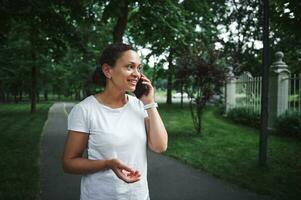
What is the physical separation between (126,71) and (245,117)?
47.1 ft

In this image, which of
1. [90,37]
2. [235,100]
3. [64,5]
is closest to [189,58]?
[64,5]

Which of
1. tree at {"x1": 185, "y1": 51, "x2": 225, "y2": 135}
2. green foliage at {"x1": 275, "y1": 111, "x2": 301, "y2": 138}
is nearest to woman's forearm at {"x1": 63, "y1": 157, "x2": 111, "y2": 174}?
tree at {"x1": 185, "y1": 51, "x2": 225, "y2": 135}

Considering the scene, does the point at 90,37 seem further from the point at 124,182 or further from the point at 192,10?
the point at 124,182

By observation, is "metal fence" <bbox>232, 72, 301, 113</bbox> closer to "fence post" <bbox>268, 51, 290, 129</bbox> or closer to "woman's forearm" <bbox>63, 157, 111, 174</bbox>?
"fence post" <bbox>268, 51, 290, 129</bbox>

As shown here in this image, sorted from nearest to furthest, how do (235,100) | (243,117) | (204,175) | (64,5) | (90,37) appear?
(204,175) < (64,5) < (243,117) < (235,100) < (90,37)

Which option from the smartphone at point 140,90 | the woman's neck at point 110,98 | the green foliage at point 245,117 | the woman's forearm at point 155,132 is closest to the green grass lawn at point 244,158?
the green foliage at point 245,117

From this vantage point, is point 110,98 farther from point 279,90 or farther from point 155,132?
point 279,90

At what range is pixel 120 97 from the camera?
2.13 metres

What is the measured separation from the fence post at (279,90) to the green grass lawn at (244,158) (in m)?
1.26

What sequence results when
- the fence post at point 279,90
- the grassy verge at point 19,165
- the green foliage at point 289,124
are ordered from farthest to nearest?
1. the fence post at point 279,90
2. the green foliage at point 289,124
3. the grassy verge at point 19,165

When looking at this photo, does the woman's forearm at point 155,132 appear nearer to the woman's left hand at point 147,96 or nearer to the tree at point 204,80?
the woman's left hand at point 147,96

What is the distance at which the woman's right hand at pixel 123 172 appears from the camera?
1892 millimetres

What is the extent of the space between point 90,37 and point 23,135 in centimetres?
1091

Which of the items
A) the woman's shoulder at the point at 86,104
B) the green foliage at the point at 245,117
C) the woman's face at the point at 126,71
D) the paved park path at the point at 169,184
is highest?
the woman's face at the point at 126,71
